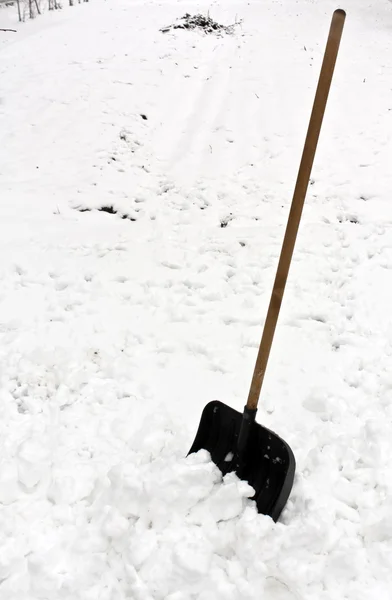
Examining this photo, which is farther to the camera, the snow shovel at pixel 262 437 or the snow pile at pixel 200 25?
the snow pile at pixel 200 25

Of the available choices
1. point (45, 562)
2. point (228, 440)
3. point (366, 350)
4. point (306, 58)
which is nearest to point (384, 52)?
point (306, 58)

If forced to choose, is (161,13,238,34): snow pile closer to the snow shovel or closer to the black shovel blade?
the snow shovel

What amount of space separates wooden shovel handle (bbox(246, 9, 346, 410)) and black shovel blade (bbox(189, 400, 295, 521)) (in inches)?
7.6

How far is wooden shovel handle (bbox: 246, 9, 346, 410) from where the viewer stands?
5.12 ft

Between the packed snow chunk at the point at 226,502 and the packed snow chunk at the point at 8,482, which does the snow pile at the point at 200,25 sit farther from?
the packed snow chunk at the point at 226,502

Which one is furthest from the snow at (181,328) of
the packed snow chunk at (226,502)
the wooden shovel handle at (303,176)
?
the wooden shovel handle at (303,176)

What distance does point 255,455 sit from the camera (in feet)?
6.67

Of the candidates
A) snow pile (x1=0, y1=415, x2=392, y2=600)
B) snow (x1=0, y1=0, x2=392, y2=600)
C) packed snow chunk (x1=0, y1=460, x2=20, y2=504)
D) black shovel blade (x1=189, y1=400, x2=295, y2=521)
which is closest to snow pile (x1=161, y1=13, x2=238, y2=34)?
snow (x1=0, y1=0, x2=392, y2=600)

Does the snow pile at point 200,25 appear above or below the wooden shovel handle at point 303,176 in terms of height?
above

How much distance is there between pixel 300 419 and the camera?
2592 mm

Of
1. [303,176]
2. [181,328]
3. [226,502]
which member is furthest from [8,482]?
[303,176]

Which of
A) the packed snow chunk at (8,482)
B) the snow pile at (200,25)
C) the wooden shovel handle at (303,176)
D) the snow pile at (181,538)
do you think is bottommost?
the packed snow chunk at (8,482)

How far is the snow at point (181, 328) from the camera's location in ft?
5.82

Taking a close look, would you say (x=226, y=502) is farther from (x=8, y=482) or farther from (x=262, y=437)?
(x=8, y=482)
